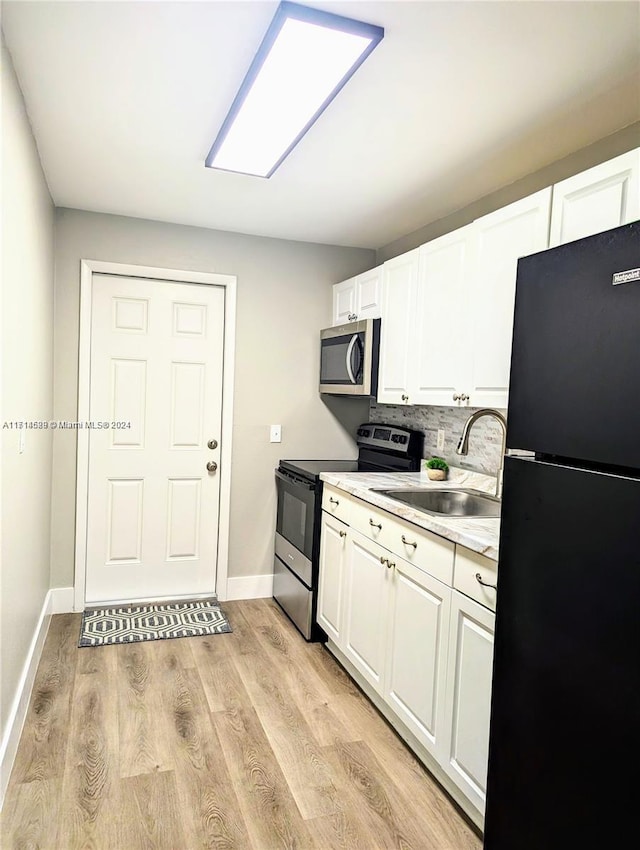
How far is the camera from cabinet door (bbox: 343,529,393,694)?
2.49 meters

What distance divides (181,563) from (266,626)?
746mm

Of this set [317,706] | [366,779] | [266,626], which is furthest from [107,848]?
[266,626]

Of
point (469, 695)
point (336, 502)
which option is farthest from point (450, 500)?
point (469, 695)

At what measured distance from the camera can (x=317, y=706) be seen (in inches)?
104

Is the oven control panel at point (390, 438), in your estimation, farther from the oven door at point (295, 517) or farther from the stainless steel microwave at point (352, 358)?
the oven door at point (295, 517)

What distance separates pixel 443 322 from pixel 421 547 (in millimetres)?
1071

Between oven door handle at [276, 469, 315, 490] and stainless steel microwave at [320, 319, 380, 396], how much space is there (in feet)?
1.98

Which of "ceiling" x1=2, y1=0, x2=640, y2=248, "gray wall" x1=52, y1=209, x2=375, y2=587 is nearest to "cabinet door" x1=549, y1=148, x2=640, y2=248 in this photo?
"ceiling" x1=2, y1=0, x2=640, y2=248

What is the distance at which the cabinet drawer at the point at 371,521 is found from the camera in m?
2.49

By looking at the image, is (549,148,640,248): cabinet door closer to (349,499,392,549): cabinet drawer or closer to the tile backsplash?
the tile backsplash

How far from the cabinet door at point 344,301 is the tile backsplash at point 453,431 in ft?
2.23

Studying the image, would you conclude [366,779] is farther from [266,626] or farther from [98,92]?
[98,92]

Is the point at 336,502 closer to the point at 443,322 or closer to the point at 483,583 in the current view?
the point at 443,322

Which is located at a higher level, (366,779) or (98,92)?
(98,92)
